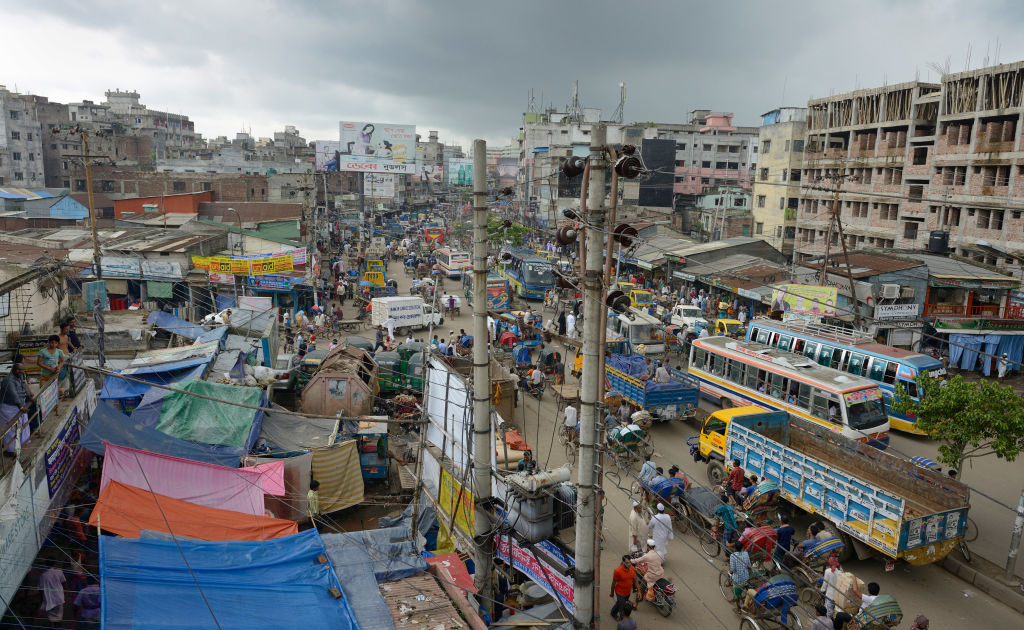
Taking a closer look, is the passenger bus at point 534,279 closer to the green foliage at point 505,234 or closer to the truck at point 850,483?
the green foliage at point 505,234

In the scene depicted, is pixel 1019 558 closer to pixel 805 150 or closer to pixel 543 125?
pixel 805 150

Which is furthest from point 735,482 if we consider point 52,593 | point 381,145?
point 381,145

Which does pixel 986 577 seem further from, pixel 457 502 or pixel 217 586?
pixel 217 586

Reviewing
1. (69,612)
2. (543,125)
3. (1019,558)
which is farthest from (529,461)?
(543,125)

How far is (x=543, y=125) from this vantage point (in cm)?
8050

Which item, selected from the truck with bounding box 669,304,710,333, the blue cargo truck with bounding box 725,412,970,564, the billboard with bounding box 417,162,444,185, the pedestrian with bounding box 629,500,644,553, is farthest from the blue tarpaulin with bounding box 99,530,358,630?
the billboard with bounding box 417,162,444,185

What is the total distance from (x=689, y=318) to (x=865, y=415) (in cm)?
1349

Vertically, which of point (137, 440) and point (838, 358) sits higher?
point (838, 358)

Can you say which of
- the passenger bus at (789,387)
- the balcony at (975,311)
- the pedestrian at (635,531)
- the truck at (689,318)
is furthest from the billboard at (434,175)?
the pedestrian at (635,531)

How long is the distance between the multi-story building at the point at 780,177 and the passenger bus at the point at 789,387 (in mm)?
30521

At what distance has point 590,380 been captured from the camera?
6.60 m

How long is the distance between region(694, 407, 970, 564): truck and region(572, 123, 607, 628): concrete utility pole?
6011 millimetres

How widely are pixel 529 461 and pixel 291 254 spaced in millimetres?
20544

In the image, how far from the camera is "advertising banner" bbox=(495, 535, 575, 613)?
28.9 feet
